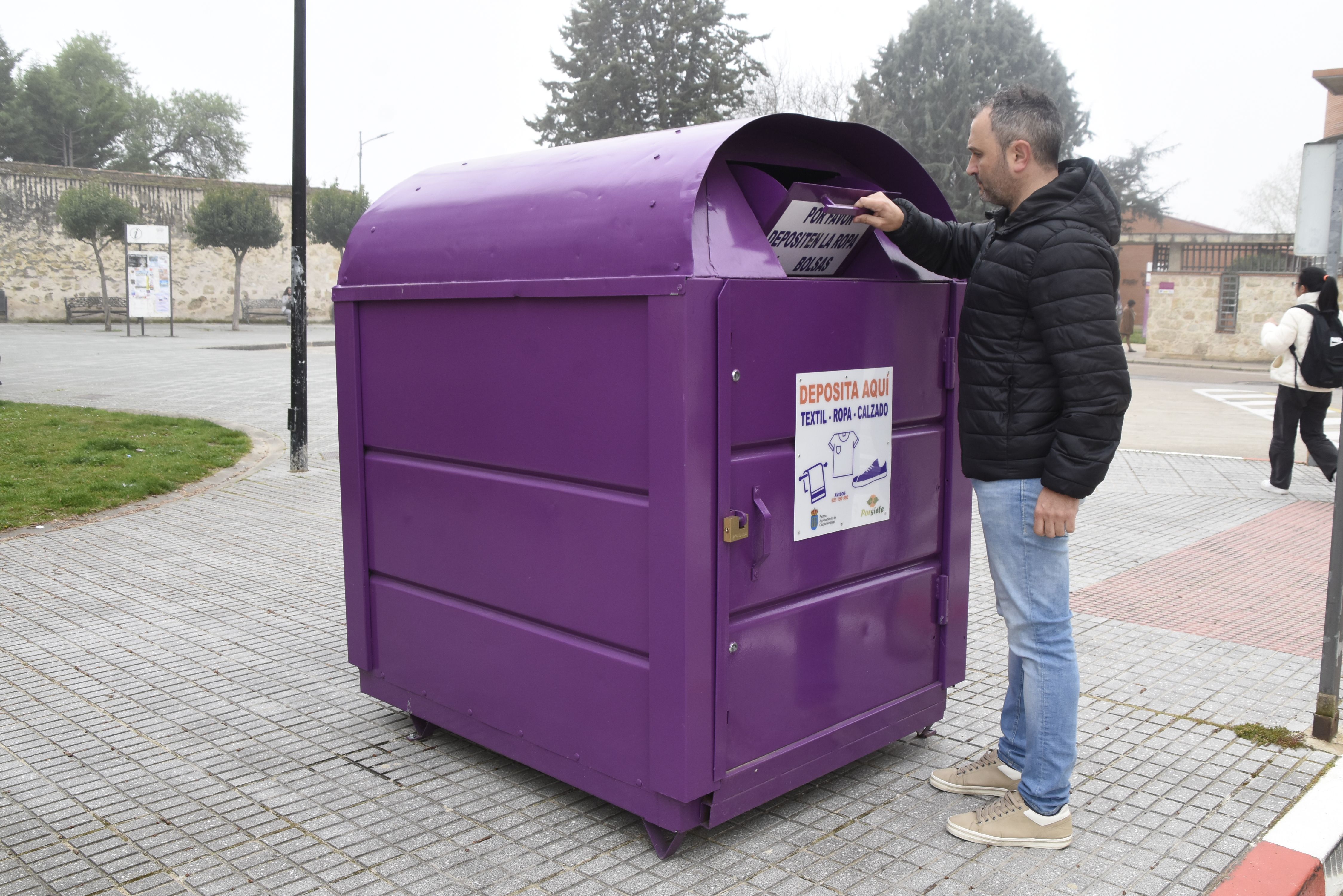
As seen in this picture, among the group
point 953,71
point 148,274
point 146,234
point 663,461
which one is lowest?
point 663,461

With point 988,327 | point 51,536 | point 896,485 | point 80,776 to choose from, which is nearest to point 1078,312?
point 988,327

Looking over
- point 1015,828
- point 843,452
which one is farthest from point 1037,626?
point 843,452

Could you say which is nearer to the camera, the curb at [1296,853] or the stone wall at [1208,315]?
the curb at [1296,853]

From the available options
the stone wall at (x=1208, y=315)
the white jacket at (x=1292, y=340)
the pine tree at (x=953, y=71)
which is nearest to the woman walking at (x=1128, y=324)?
the stone wall at (x=1208, y=315)

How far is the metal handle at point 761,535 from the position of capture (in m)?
2.87

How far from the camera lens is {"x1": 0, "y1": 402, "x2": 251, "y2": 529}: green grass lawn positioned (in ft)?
26.0

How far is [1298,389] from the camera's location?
8648mm

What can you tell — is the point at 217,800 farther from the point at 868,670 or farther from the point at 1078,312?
the point at 1078,312

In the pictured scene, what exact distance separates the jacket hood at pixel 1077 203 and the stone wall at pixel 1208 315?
28456 millimetres

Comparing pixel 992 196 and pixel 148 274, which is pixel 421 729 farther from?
pixel 148 274

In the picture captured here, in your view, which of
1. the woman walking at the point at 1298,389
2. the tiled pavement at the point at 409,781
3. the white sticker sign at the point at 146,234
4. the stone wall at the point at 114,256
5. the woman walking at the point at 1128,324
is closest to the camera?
the tiled pavement at the point at 409,781

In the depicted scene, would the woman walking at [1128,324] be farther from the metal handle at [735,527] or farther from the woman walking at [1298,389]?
the metal handle at [735,527]

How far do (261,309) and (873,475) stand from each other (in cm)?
3864

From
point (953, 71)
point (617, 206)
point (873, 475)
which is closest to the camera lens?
point (617, 206)
